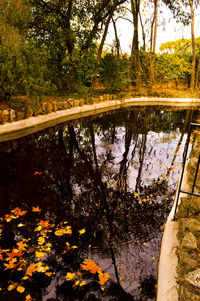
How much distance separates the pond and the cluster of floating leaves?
0.01m

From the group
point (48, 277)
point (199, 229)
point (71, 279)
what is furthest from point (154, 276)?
point (48, 277)

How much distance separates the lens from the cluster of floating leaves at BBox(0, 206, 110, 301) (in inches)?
102

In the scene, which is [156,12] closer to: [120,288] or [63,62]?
[63,62]

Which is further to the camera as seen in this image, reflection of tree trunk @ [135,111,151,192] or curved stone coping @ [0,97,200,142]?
curved stone coping @ [0,97,200,142]

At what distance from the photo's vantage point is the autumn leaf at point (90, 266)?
2.75m

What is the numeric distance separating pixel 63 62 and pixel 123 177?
35.7ft

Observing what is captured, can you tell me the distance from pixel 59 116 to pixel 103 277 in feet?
31.5

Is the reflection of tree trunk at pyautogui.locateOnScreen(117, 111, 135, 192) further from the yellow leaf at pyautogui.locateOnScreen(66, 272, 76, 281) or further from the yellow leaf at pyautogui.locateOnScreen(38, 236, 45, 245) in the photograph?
the yellow leaf at pyautogui.locateOnScreen(66, 272, 76, 281)

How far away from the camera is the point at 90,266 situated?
9.17 ft

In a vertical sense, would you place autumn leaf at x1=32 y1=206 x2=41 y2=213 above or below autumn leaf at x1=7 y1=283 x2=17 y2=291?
above

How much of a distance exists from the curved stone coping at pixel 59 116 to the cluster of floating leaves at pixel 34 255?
495 centimetres

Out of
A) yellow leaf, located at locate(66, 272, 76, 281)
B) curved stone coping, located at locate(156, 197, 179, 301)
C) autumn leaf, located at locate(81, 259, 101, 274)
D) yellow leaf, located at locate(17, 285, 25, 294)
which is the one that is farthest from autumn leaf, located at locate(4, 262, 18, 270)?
curved stone coping, located at locate(156, 197, 179, 301)

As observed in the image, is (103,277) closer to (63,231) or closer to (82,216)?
(63,231)

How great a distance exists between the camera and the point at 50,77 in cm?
1447
